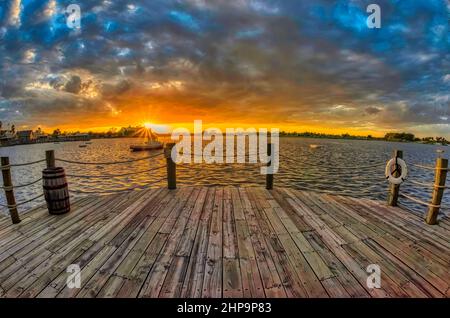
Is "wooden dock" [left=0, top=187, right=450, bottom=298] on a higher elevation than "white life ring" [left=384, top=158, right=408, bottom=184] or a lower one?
lower

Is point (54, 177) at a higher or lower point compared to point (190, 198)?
higher

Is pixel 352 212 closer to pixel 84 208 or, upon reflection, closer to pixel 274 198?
pixel 274 198

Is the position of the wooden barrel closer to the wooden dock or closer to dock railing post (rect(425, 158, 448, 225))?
the wooden dock

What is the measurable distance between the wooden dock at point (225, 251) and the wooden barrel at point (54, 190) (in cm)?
27

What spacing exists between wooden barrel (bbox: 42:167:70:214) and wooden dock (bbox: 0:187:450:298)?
0.27 meters

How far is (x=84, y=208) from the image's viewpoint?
214 inches

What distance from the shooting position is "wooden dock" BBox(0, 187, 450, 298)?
8.55 feet

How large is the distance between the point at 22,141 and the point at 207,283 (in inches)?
7240

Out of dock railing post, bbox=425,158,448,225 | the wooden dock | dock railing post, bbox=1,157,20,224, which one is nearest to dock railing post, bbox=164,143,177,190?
the wooden dock

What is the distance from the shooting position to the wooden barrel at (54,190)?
16.1 feet

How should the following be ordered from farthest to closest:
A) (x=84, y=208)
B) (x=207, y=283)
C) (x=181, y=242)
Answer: (x=84, y=208), (x=181, y=242), (x=207, y=283)

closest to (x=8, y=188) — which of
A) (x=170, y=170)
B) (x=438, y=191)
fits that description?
(x=170, y=170)

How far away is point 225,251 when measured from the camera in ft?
11.2
